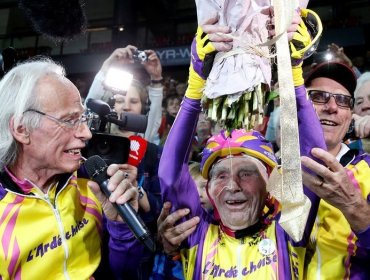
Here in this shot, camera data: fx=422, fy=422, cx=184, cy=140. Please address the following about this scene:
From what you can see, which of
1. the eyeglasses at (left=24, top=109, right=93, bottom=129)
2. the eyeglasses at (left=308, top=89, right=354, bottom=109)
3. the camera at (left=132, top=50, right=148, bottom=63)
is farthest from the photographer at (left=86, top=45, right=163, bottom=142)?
the eyeglasses at (left=308, top=89, right=354, bottom=109)

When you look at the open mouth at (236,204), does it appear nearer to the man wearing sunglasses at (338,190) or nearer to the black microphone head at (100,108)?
the man wearing sunglasses at (338,190)

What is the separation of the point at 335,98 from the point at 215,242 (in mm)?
832

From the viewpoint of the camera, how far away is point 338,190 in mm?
1291

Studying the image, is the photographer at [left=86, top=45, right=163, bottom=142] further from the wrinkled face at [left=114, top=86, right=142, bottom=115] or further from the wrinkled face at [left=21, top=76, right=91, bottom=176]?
the wrinkled face at [left=21, top=76, right=91, bottom=176]

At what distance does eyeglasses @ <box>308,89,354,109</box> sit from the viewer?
1.89 meters

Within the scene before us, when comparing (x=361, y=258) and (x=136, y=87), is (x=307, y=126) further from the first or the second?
(x=136, y=87)

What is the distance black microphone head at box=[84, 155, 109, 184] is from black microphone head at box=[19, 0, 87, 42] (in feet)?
2.03

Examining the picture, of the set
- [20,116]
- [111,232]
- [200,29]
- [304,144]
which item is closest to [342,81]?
[304,144]

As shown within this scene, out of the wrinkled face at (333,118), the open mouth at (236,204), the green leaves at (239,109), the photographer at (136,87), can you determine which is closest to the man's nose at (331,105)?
the wrinkled face at (333,118)

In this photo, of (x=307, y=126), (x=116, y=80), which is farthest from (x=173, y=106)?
(x=307, y=126)

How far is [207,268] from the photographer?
1.72 metres

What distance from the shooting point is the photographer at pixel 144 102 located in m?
2.27

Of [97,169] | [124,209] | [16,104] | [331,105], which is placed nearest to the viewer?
[124,209]

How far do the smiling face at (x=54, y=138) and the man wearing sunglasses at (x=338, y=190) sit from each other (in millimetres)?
895
